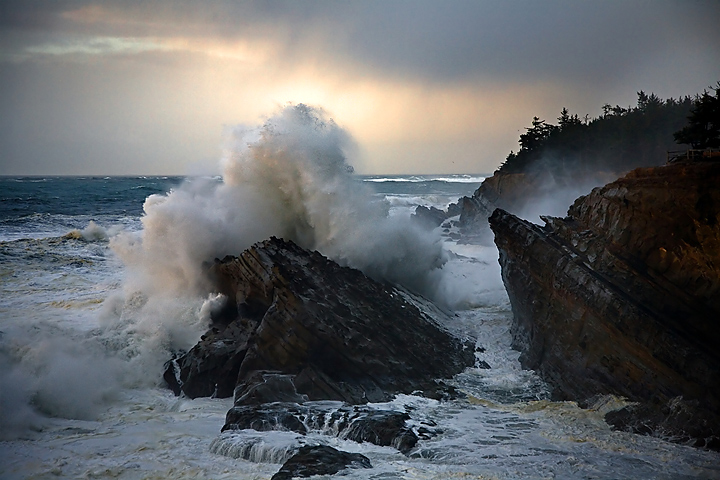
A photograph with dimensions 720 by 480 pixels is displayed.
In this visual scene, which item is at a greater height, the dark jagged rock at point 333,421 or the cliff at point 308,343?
the cliff at point 308,343

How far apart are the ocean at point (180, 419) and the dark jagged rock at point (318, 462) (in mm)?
223

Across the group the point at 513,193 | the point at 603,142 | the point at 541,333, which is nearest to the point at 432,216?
the point at 513,193

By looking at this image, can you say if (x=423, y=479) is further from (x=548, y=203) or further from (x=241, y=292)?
(x=548, y=203)

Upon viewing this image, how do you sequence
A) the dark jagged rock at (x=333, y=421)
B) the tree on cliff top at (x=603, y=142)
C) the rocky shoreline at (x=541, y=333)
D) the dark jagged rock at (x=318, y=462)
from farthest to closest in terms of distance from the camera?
the tree on cliff top at (x=603, y=142) → the rocky shoreline at (x=541, y=333) → the dark jagged rock at (x=333, y=421) → the dark jagged rock at (x=318, y=462)

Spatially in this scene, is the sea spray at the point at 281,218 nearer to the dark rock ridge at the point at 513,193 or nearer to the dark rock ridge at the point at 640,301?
the dark rock ridge at the point at 640,301

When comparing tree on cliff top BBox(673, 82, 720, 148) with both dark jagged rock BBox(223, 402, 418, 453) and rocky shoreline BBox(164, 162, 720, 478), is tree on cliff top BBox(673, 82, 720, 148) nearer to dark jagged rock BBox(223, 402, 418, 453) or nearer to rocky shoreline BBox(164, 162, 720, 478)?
A: rocky shoreline BBox(164, 162, 720, 478)

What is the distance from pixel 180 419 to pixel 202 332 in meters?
3.98

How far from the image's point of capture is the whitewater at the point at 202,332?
8625 mm

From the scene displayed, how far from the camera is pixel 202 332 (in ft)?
47.1

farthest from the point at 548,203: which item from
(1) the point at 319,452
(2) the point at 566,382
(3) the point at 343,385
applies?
(1) the point at 319,452

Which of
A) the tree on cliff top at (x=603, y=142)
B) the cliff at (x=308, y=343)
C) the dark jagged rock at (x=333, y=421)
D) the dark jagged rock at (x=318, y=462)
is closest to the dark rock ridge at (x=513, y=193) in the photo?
the tree on cliff top at (x=603, y=142)

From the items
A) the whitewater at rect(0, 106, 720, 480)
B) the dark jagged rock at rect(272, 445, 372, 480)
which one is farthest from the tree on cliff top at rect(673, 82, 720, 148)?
the dark jagged rock at rect(272, 445, 372, 480)

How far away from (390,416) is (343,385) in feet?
5.16

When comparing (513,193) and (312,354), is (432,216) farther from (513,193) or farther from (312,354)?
(312,354)
